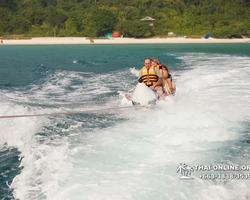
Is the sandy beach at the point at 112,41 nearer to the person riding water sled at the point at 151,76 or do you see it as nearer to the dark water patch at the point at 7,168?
the person riding water sled at the point at 151,76

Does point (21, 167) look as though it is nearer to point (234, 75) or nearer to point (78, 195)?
point (78, 195)

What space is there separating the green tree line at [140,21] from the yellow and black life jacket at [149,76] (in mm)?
41886

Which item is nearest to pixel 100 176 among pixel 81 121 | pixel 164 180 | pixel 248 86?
pixel 164 180

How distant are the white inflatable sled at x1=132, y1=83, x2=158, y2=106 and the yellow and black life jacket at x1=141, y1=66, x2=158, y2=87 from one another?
387 millimetres

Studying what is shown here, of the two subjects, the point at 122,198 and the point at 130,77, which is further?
the point at 130,77

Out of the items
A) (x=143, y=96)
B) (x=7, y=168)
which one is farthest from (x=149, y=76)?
(x=7, y=168)

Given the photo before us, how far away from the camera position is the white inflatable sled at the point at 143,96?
21.4ft

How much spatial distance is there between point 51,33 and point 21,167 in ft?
169

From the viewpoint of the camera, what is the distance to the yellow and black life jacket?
689cm

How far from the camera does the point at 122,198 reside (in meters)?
3.45

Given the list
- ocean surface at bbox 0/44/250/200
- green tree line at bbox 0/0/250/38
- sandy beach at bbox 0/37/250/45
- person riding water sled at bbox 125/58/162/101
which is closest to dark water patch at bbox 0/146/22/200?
ocean surface at bbox 0/44/250/200

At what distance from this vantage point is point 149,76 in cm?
692

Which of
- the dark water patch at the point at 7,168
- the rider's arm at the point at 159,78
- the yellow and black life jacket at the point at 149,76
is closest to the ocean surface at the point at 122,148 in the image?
the dark water patch at the point at 7,168

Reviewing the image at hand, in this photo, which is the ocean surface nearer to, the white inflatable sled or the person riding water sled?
the white inflatable sled
